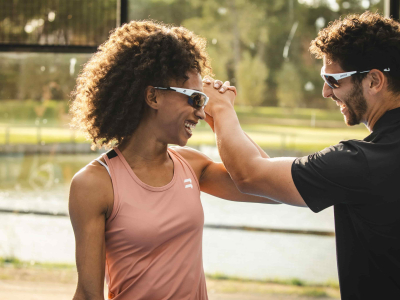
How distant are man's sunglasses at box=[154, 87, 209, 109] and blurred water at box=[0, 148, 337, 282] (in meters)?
2.20

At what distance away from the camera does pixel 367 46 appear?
175 centimetres

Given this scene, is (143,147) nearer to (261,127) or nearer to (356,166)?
(356,166)

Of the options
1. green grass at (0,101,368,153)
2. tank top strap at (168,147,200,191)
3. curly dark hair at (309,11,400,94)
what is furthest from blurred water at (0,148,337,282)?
curly dark hair at (309,11,400,94)

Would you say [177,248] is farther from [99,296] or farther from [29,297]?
[29,297]

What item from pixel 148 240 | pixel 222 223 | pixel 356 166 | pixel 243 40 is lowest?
pixel 222 223

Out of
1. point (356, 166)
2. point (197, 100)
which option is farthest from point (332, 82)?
point (197, 100)

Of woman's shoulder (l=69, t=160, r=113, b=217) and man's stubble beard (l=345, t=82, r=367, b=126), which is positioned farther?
man's stubble beard (l=345, t=82, r=367, b=126)

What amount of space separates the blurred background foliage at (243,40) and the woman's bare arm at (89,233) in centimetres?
241

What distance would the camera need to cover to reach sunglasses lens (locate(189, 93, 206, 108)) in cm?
180

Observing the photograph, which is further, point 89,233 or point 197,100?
point 197,100

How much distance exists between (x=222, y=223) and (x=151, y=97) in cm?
248

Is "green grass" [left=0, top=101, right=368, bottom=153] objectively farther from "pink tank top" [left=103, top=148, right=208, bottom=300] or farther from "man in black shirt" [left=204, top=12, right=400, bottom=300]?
"pink tank top" [left=103, top=148, right=208, bottom=300]

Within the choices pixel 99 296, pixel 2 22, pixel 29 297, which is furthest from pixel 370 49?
pixel 29 297

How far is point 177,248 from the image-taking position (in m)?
1.70
